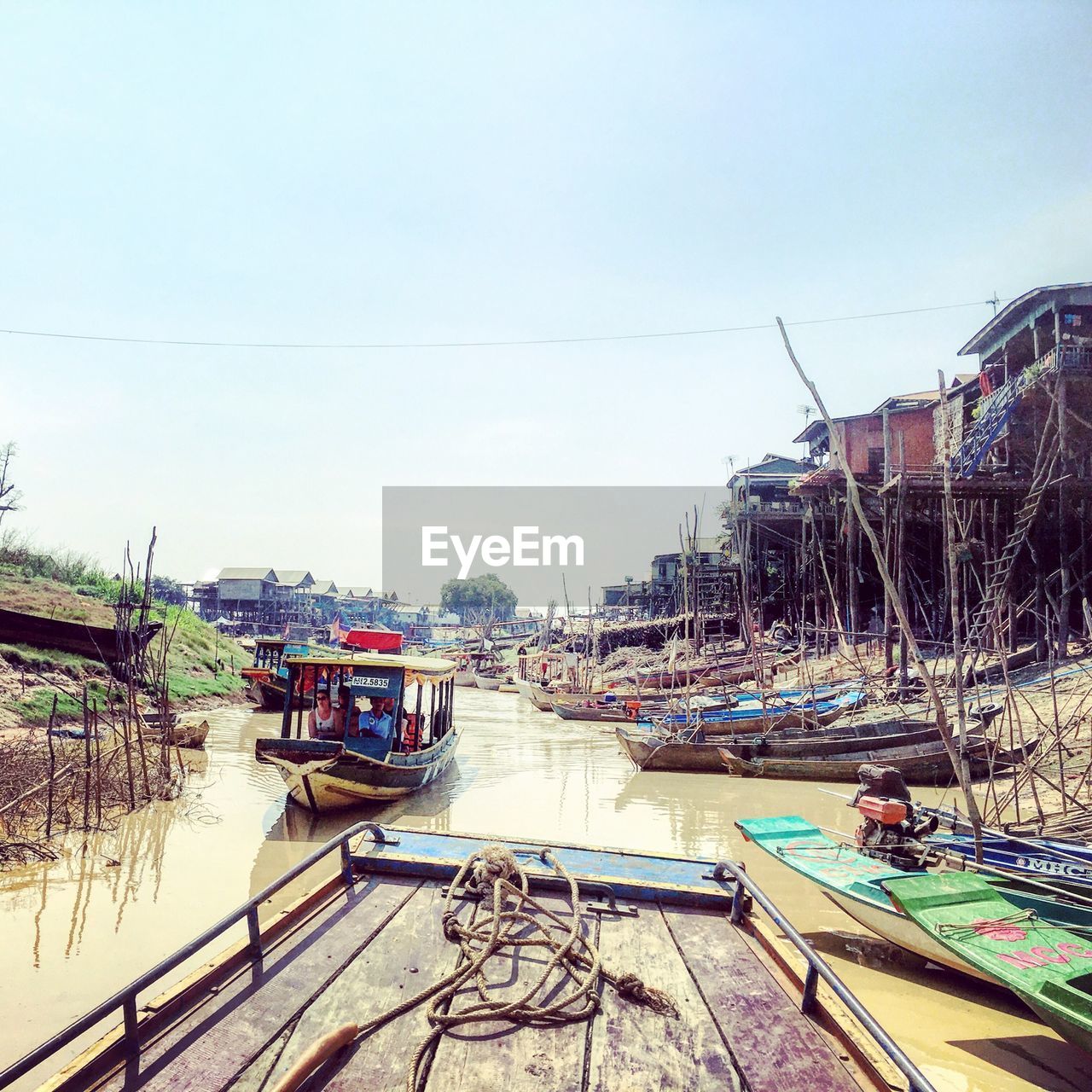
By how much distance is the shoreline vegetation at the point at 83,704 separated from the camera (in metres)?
10.2

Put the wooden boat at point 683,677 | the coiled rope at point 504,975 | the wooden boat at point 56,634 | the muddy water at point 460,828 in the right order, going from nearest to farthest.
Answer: the coiled rope at point 504,975 < the muddy water at point 460,828 < the wooden boat at point 56,634 < the wooden boat at point 683,677

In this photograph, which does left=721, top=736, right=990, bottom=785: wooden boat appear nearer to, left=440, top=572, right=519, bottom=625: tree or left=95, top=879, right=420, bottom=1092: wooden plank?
left=95, top=879, right=420, bottom=1092: wooden plank

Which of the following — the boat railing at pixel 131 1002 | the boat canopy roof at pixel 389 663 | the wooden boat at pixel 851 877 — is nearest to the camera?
the boat railing at pixel 131 1002

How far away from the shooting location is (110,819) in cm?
1089

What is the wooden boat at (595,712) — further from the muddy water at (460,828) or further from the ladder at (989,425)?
the ladder at (989,425)

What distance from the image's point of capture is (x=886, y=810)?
23.8 feet

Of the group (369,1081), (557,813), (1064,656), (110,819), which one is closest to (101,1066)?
(369,1081)

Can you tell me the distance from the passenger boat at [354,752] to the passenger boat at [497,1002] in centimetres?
658

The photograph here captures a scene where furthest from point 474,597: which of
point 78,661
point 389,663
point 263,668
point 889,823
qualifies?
point 889,823

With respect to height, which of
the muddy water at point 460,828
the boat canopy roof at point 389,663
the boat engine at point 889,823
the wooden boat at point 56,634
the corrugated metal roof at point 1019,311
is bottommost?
the muddy water at point 460,828

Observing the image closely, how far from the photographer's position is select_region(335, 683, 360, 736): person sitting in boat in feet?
40.1

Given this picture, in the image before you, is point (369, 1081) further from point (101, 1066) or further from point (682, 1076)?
point (682, 1076)

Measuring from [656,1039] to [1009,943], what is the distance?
11.7ft

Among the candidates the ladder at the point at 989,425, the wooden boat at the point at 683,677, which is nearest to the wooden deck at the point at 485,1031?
the ladder at the point at 989,425
